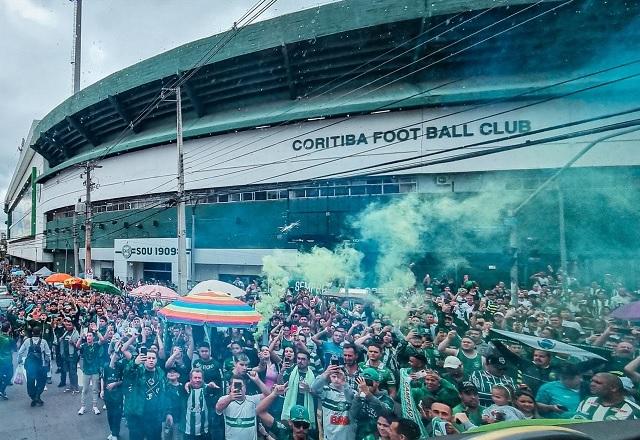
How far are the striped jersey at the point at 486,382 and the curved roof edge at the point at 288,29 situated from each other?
15795 mm

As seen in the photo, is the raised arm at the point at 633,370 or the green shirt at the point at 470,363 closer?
the raised arm at the point at 633,370

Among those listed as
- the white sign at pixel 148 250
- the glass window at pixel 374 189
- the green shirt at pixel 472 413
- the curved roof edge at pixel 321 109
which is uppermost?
the curved roof edge at pixel 321 109

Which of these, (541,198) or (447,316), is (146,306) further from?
(541,198)

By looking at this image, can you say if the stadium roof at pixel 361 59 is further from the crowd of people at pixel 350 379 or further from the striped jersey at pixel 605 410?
the striped jersey at pixel 605 410

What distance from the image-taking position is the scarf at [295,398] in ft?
14.1

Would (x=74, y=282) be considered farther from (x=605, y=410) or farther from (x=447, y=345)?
(x=605, y=410)

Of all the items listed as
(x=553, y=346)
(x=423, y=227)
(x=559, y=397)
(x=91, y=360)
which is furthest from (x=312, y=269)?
(x=559, y=397)

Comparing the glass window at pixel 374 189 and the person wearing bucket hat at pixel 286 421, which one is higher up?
the glass window at pixel 374 189

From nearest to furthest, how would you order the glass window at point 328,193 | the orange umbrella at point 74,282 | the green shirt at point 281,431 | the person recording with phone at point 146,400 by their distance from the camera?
the green shirt at point 281,431, the person recording with phone at point 146,400, the orange umbrella at point 74,282, the glass window at point 328,193

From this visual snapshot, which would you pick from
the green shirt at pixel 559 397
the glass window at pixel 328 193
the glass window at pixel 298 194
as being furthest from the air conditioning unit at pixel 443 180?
the green shirt at pixel 559 397

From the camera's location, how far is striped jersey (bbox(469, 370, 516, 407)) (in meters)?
4.31

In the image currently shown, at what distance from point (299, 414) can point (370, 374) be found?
0.76 m

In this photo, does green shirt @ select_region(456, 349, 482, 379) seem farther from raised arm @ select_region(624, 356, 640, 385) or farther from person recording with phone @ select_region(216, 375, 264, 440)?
person recording with phone @ select_region(216, 375, 264, 440)

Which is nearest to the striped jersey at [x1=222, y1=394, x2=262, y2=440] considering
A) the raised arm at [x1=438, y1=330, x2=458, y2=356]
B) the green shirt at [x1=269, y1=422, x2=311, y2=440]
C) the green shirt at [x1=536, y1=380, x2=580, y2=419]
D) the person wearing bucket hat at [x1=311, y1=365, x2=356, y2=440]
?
the green shirt at [x1=269, y1=422, x2=311, y2=440]
